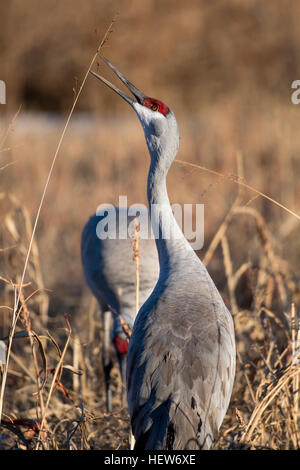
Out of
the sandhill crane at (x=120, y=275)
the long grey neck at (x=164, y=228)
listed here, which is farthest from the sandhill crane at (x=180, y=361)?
the sandhill crane at (x=120, y=275)

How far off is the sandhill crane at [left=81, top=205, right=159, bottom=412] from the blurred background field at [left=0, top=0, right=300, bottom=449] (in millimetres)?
148

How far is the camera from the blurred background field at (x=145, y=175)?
7.97 feet

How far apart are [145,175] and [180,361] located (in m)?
4.65

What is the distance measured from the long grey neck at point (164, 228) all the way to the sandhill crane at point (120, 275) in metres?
0.66

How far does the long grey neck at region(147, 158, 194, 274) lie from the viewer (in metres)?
2.17

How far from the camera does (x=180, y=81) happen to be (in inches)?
607

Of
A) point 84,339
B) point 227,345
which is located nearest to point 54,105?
point 84,339

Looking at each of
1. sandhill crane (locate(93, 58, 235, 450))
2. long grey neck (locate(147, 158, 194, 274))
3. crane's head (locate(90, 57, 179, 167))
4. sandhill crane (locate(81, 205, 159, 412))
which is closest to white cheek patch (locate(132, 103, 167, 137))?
crane's head (locate(90, 57, 179, 167))

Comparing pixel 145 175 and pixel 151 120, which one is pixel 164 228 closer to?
pixel 151 120

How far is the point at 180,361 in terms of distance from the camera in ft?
6.08

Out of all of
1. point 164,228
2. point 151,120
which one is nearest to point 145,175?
point 151,120

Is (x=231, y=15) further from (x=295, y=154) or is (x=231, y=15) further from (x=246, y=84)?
(x=295, y=154)

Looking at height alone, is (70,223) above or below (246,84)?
below
